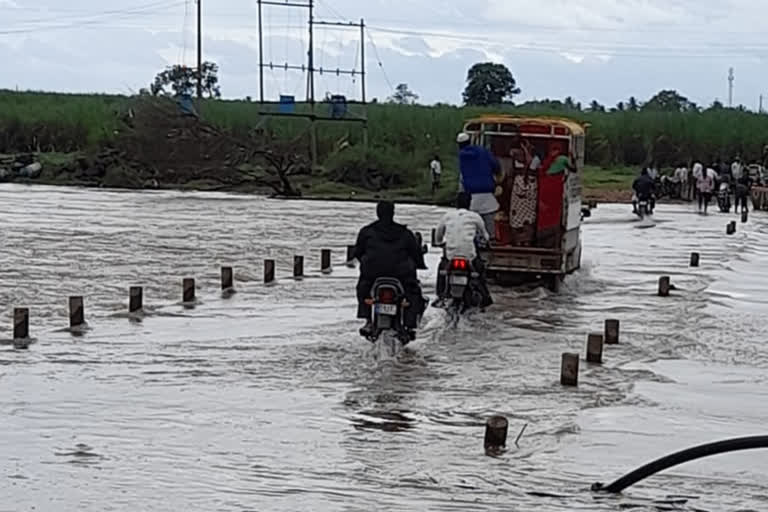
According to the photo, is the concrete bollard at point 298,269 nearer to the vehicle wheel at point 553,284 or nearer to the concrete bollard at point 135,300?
the vehicle wheel at point 553,284

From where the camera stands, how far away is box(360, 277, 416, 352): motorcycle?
12766 mm

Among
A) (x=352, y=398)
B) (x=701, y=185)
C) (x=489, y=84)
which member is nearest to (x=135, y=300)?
(x=352, y=398)

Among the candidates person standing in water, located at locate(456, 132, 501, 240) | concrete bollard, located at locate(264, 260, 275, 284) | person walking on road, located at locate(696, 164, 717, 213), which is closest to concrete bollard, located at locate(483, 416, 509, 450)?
person standing in water, located at locate(456, 132, 501, 240)

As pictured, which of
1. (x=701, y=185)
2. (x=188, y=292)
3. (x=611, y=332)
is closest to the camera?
(x=611, y=332)

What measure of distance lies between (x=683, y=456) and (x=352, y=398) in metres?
3.74

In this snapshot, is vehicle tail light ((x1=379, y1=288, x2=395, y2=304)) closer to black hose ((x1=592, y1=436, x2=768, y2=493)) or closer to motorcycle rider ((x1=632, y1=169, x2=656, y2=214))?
black hose ((x1=592, y1=436, x2=768, y2=493))

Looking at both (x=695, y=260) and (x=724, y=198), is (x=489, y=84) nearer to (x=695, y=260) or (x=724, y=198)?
(x=724, y=198)

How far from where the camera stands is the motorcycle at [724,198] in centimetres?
4212

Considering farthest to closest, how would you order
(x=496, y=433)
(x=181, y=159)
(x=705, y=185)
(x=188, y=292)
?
1. (x=181, y=159)
2. (x=705, y=185)
3. (x=188, y=292)
4. (x=496, y=433)

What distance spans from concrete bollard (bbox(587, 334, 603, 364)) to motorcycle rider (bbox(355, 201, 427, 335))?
1.60 m

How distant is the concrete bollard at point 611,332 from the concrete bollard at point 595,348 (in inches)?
44.9

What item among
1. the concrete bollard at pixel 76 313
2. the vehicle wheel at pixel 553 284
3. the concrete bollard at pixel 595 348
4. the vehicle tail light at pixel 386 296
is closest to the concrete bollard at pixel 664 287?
the vehicle wheel at pixel 553 284

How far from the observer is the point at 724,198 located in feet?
138

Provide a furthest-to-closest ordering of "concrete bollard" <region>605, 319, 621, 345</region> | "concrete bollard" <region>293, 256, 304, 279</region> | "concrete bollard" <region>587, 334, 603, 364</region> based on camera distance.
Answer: "concrete bollard" <region>293, 256, 304, 279</region> < "concrete bollard" <region>605, 319, 621, 345</region> < "concrete bollard" <region>587, 334, 603, 364</region>
